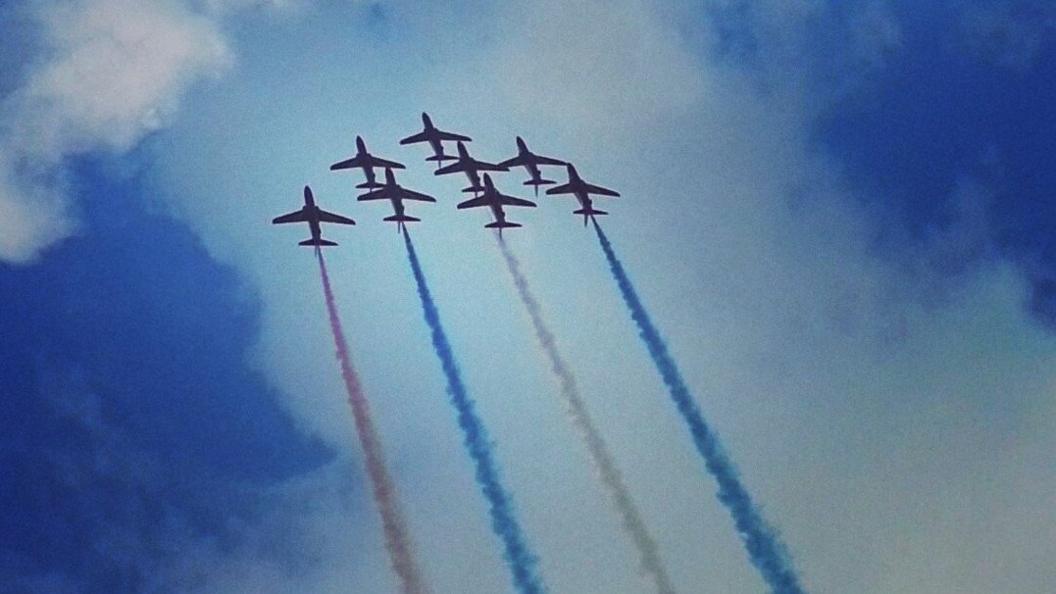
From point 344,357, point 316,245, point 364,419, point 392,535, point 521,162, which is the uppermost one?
point 521,162

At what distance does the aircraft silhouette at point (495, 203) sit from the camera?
9950cm

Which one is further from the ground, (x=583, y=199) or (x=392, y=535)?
(x=583, y=199)

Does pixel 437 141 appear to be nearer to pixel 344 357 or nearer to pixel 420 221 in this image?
pixel 420 221

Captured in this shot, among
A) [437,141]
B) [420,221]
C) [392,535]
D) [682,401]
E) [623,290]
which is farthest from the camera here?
[437,141]

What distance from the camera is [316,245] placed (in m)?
93.9

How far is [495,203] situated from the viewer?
330 ft

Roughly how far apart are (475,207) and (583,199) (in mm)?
11827

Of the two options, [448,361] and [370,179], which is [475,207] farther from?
[448,361]

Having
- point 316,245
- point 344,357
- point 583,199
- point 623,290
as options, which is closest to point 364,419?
point 344,357

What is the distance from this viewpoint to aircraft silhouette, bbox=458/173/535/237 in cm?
9950

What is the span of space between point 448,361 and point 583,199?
2654 centimetres

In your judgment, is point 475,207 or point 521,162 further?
point 521,162

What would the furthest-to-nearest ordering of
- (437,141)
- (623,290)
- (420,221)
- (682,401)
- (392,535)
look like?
(437,141) → (420,221) → (623,290) → (682,401) → (392,535)

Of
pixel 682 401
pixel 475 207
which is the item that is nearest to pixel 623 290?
pixel 682 401
